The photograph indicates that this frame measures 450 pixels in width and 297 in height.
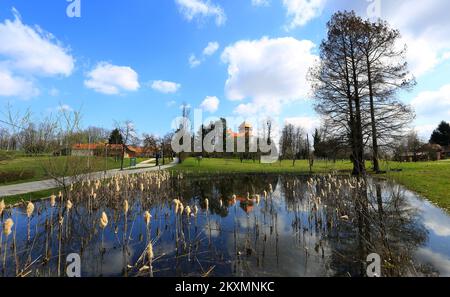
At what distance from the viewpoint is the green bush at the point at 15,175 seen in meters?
20.9

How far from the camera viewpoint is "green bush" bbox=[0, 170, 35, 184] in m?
20.9

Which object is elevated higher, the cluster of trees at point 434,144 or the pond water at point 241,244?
the cluster of trees at point 434,144

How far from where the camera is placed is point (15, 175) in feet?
71.7

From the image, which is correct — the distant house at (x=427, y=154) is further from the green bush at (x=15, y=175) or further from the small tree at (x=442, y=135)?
the green bush at (x=15, y=175)

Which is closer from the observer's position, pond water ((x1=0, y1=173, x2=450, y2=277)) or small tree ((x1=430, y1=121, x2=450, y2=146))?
pond water ((x1=0, y1=173, x2=450, y2=277))

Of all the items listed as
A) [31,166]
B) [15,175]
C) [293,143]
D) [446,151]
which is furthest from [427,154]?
[15,175]

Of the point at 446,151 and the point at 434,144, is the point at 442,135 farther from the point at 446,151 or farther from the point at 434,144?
the point at 446,151

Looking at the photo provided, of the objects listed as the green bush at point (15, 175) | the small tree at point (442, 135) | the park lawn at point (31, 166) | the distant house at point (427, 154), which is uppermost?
the small tree at point (442, 135)

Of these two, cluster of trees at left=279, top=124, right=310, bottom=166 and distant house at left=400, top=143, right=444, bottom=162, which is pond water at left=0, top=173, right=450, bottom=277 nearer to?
distant house at left=400, top=143, right=444, bottom=162

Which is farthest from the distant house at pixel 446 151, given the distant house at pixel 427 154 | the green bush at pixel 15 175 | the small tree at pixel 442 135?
the green bush at pixel 15 175

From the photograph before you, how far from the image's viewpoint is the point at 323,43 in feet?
88.7

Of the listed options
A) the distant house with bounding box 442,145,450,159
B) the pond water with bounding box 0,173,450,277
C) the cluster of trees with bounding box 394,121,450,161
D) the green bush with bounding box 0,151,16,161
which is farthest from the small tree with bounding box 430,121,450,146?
the green bush with bounding box 0,151,16,161
